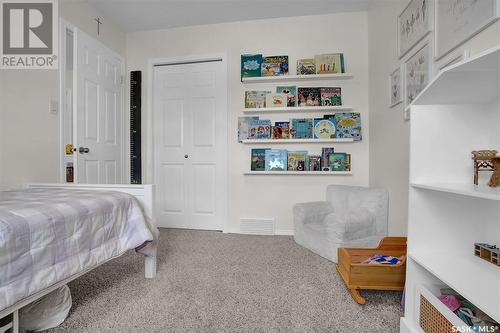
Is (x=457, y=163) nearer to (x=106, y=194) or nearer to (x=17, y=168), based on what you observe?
(x=106, y=194)

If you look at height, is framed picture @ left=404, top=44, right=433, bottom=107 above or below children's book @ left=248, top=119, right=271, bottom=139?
above

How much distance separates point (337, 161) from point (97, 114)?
2.71 metres

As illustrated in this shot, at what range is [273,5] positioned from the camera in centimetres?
271

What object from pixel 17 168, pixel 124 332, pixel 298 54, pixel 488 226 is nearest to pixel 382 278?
pixel 488 226

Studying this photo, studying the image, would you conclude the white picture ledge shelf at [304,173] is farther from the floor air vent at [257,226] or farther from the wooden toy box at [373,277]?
the wooden toy box at [373,277]

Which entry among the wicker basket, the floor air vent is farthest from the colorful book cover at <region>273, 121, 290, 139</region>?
the wicker basket

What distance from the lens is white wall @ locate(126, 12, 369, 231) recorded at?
2.83m

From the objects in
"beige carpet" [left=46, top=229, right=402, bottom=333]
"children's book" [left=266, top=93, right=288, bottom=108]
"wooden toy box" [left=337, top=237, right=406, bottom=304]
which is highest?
"children's book" [left=266, top=93, right=288, bottom=108]

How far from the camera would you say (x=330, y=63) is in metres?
2.82

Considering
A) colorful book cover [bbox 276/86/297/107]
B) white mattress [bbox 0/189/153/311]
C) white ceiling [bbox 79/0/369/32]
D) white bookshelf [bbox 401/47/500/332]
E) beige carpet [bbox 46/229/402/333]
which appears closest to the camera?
white mattress [bbox 0/189/153/311]

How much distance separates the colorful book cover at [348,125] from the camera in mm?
2779

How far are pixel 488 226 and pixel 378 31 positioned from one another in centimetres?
216

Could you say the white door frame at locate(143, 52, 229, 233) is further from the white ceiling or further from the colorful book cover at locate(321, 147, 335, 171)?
the colorful book cover at locate(321, 147, 335, 171)

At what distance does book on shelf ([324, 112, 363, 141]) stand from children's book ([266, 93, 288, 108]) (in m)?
0.59
